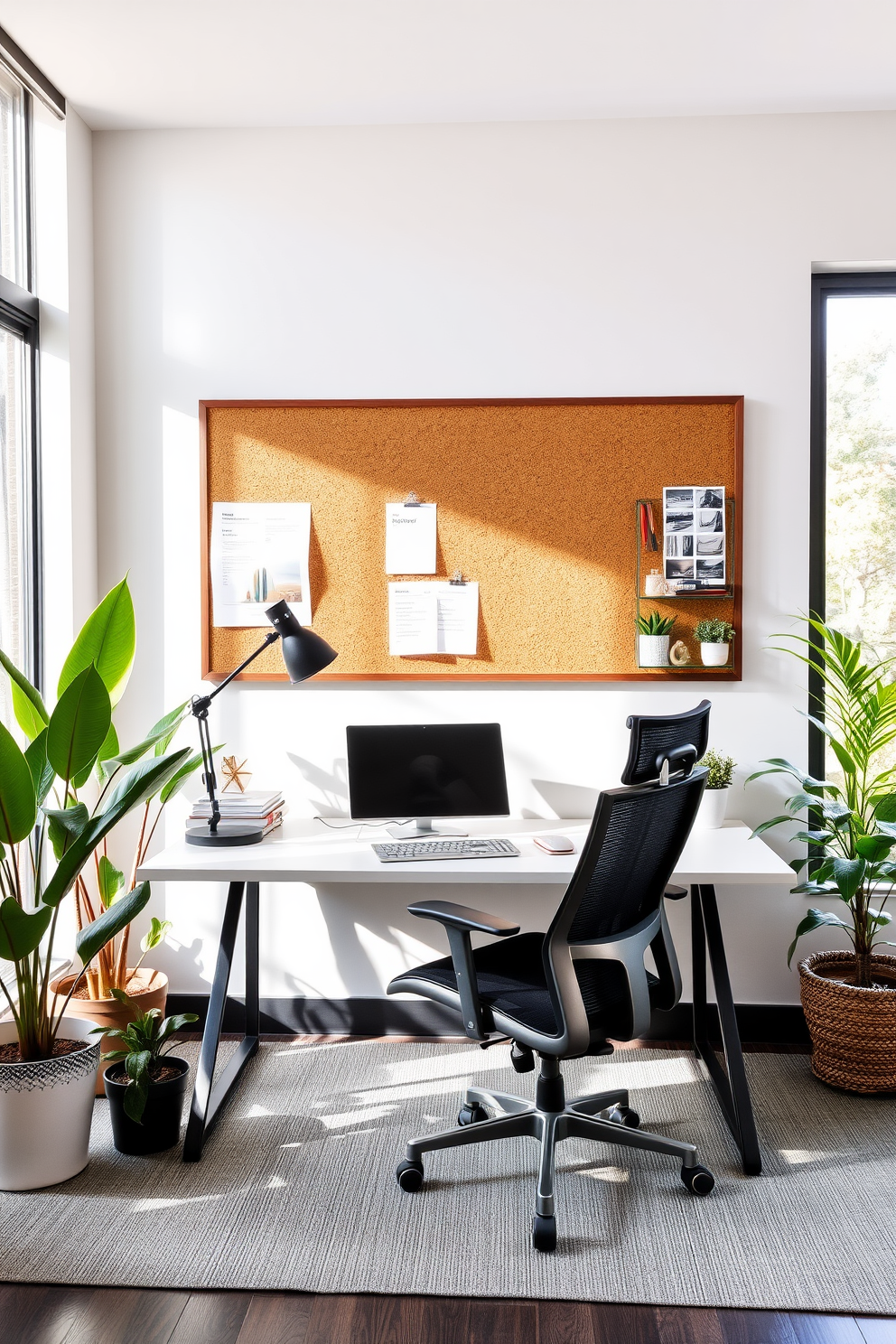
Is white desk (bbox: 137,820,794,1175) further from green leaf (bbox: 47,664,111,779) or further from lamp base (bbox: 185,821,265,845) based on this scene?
green leaf (bbox: 47,664,111,779)

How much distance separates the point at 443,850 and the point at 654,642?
3.02ft

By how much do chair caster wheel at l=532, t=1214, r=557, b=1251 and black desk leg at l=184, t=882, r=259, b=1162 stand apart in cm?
82

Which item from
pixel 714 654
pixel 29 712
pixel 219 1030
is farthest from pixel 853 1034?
pixel 29 712

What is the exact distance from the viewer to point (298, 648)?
8.58 ft

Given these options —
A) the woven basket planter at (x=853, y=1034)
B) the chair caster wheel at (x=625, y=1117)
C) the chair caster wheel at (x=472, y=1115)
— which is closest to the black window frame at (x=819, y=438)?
the woven basket planter at (x=853, y=1034)

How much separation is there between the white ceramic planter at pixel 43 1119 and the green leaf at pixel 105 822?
36cm

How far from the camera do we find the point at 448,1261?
193 centimetres

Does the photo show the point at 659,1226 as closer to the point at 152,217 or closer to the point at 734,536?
the point at 734,536

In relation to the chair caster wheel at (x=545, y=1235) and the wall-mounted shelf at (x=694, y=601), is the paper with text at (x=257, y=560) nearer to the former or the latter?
the wall-mounted shelf at (x=694, y=601)

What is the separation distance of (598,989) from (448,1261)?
595mm

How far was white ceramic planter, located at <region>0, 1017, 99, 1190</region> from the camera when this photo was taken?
2.13 m

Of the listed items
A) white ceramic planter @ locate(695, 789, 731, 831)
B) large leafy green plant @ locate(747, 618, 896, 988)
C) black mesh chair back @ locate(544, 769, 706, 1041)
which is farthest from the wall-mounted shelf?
black mesh chair back @ locate(544, 769, 706, 1041)

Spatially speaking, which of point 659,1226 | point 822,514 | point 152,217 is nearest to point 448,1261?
point 659,1226

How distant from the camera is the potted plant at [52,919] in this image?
81.4 inches
